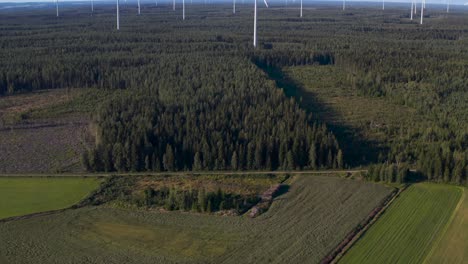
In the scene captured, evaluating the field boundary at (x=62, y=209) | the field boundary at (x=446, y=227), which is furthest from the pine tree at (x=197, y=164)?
the field boundary at (x=446, y=227)

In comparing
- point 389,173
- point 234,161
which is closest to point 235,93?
point 234,161

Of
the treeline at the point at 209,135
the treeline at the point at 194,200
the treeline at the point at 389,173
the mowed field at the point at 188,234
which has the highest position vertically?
the treeline at the point at 209,135

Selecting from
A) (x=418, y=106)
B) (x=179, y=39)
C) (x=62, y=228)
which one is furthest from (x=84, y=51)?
(x=62, y=228)

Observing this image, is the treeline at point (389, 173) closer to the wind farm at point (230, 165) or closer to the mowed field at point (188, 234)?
the wind farm at point (230, 165)

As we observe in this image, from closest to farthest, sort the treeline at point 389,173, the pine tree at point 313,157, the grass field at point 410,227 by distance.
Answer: the grass field at point 410,227
the treeline at point 389,173
the pine tree at point 313,157

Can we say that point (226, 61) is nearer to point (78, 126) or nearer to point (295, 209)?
point (78, 126)

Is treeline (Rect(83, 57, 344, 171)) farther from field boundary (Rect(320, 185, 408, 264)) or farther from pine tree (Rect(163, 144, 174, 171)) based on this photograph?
field boundary (Rect(320, 185, 408, 264))

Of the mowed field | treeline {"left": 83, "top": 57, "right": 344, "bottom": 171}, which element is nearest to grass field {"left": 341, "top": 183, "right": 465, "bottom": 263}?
the mowed field
